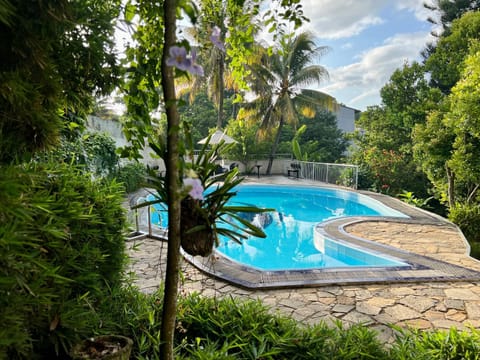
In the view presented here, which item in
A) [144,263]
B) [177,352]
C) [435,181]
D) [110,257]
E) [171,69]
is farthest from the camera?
[435,181]

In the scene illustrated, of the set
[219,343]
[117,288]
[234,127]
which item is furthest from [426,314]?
[234,127]

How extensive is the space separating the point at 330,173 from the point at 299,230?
6131 mm

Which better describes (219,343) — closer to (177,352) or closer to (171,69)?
(177,352)

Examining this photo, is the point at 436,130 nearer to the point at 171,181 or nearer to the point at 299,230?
the point at 299,230

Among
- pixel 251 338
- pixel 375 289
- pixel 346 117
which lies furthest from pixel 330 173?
pixel 346 117

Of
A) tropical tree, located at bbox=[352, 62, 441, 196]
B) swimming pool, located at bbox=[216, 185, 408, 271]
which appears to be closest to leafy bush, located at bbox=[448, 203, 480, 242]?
swimming pool, located at bbox=[216, 185, 408, 271]

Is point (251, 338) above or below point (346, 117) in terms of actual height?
below

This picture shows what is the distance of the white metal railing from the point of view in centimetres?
1167

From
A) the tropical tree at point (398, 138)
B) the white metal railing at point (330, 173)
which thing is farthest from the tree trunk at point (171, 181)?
the tropical tree at point (398, 138)

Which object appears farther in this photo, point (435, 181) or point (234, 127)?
point (234, 127)

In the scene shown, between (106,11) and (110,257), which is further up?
(106,11)

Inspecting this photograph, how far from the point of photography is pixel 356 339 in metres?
2.25

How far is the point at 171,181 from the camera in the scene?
3.99 feet

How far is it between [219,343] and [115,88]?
1.94 metres
